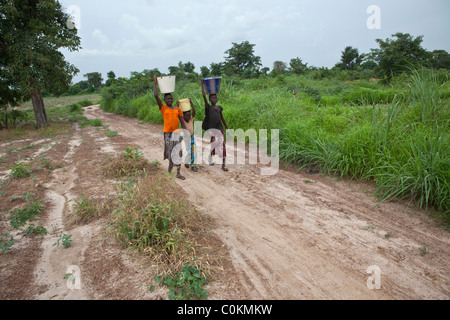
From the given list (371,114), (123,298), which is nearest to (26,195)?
(123,298)

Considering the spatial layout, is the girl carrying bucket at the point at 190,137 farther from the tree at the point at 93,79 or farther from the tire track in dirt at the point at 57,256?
the tree at the point at 93,79

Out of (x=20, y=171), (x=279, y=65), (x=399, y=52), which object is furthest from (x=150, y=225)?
(x=279, y=65)

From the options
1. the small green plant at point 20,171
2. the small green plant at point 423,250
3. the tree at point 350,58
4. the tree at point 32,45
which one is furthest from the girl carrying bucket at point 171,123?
the tree at point 350,58

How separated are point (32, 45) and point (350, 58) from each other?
1332 inches

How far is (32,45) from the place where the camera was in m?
9.92

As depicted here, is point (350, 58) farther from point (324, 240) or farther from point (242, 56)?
point (324, 240)

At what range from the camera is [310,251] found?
259 cm

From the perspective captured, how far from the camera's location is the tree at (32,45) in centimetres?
976

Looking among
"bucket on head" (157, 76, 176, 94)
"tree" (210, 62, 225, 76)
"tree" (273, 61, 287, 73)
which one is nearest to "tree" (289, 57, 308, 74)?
"tree" (273, 61, 287, 73)

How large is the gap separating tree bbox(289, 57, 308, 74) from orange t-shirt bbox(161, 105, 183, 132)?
23.6m

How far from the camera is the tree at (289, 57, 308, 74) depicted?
83.9 feet

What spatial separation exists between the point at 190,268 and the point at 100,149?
5784mm
